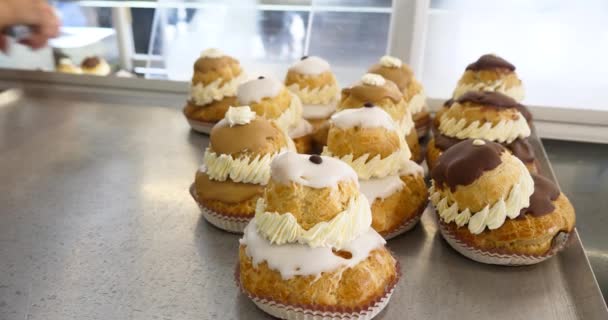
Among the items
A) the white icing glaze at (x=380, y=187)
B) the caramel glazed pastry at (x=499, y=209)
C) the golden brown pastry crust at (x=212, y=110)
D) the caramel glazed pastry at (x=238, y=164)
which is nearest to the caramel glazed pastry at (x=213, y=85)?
the golden brown pastry crust at (x=212, y=110)

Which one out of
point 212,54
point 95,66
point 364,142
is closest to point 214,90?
point 212,54

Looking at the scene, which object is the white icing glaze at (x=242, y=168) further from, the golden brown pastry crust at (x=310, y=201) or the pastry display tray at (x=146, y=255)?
the golden brown pastry crust at (x=310, y=201)

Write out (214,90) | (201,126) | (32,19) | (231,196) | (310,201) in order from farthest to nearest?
(201,126) → (214,90) → (231,196) → (32,19) → (310,201)

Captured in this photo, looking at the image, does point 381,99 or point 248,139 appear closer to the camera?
point 248,139

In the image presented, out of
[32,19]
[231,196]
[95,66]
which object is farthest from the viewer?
[95,66]

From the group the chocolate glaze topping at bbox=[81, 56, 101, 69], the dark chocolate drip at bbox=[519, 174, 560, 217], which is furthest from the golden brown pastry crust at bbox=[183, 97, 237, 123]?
the dark chocolate drip at bbox=[519, 174, 560, 217]

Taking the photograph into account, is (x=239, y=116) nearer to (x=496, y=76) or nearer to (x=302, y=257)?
(x=302, y=257)

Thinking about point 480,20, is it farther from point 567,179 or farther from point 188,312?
point 188,312

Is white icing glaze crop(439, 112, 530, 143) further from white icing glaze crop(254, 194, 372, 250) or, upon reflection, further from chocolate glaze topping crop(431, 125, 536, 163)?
white icing glaze crop(254, 194, 372, 250)

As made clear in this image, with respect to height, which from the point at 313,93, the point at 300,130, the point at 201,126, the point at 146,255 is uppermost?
the point at 313,93
